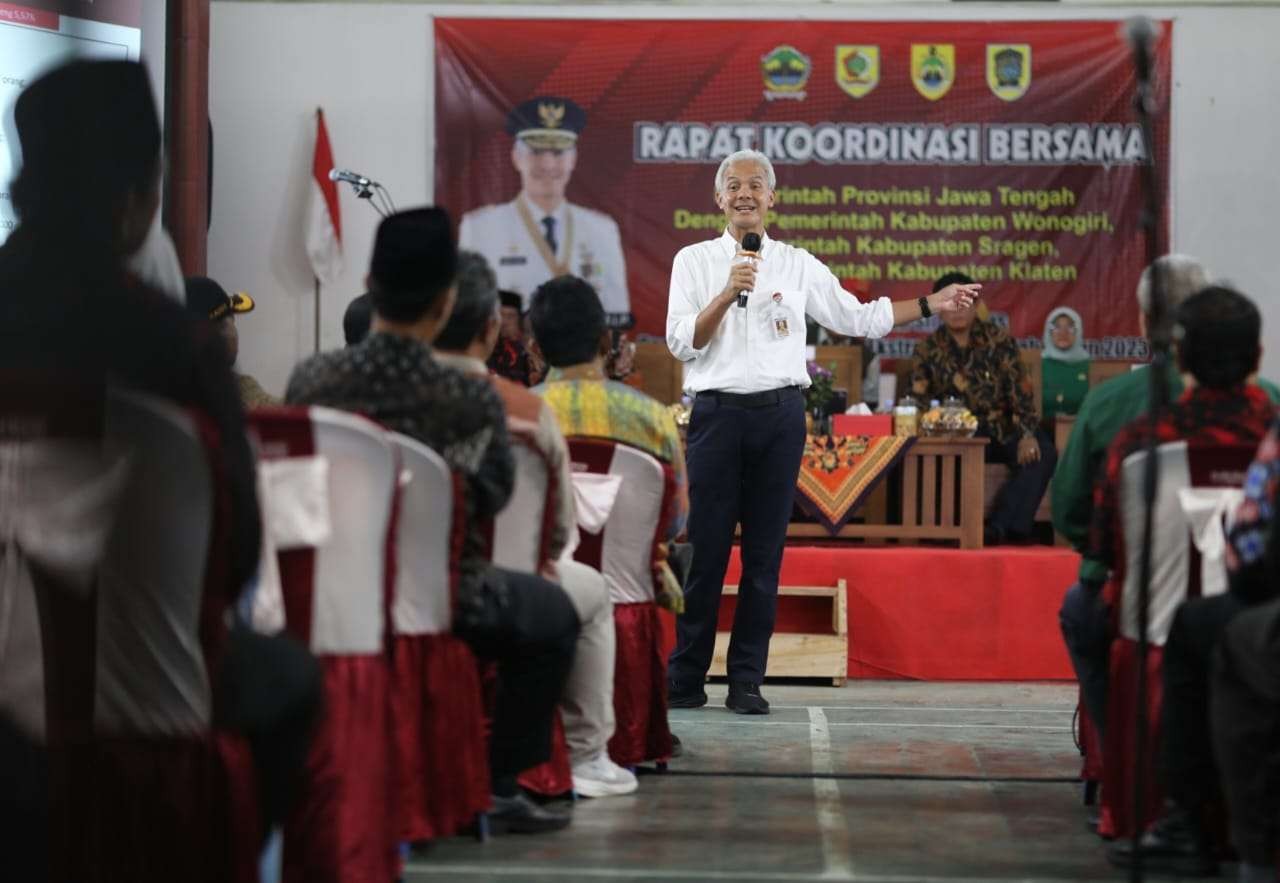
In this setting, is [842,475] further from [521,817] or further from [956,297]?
[521,817]

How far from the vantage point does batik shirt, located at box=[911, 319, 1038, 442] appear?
21.6ft

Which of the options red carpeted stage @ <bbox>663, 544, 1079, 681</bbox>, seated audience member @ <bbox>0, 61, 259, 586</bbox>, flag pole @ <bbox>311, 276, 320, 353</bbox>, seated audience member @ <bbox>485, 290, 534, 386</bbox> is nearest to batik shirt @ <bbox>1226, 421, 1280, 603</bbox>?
seated audience member @ <bbox>0, 61, 259, 586</bbox>

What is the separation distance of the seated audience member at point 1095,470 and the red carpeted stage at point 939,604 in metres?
2.48

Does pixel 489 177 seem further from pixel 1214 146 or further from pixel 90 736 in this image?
pixel 90 736

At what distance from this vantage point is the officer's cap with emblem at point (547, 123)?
7988 millimetres

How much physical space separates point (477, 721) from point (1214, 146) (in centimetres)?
646

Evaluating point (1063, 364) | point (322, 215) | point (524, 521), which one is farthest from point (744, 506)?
point (322, 215)

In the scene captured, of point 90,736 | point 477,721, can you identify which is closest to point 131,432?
point 90,736

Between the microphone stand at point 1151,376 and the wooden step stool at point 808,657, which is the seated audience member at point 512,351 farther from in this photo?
the microphone stand at point 1151,376

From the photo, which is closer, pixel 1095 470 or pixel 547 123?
pixel 1095 470

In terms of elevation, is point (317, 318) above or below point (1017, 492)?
above

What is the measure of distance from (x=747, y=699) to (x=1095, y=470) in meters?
1.81

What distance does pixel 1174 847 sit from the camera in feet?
9.40

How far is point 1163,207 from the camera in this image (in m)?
8.09
